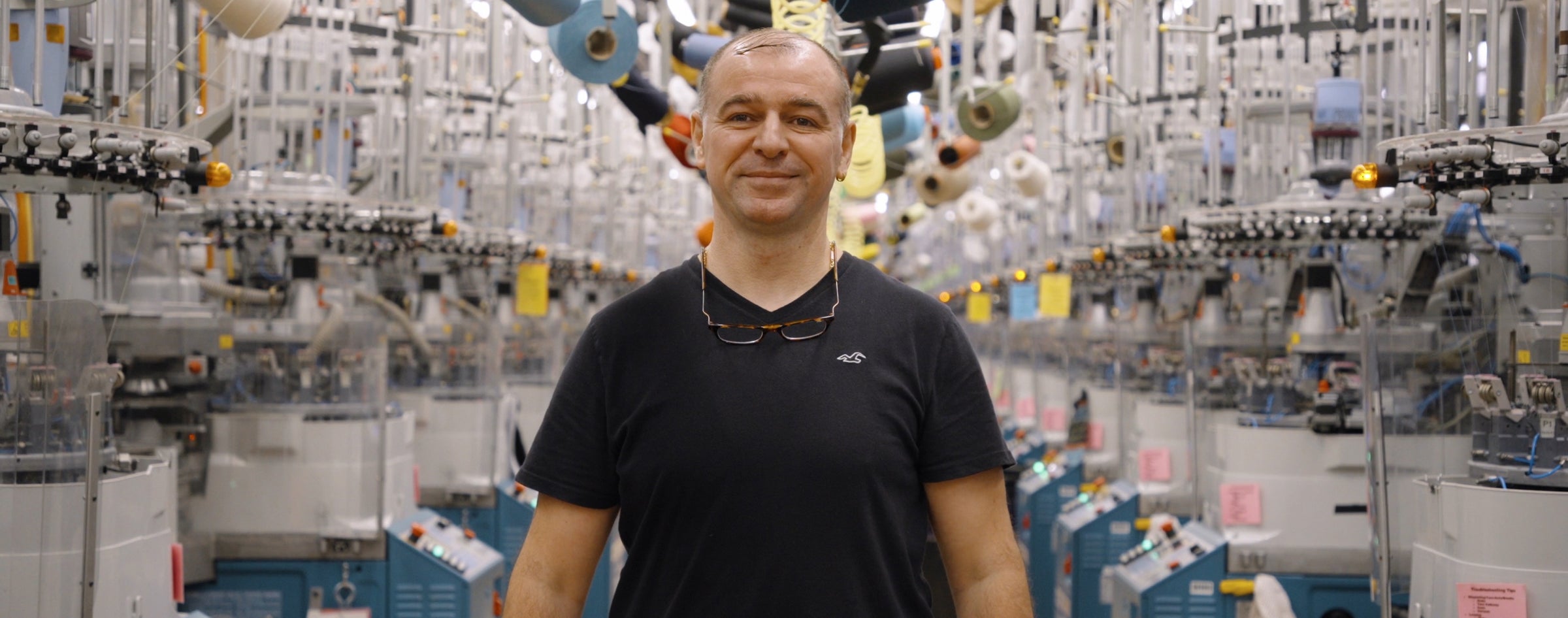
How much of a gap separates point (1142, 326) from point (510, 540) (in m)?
4.61

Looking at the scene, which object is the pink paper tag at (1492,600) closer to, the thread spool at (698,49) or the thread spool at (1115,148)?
the thread spool at (698,49)

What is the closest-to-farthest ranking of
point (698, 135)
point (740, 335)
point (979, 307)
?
point (740, 335) < point (698, 135) < point (979, 307)

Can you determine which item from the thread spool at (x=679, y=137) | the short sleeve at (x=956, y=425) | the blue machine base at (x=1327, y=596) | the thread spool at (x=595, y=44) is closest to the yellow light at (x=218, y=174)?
the thread spool at (x=595, y=44)

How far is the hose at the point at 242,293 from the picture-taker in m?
7.27

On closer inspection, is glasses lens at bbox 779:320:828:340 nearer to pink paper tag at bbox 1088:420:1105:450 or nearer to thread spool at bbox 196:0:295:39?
thread spool at bbox 196:0:295:39

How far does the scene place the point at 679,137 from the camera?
6641 millimetres

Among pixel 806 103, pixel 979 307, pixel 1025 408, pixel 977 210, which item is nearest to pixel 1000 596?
pixel 806 103

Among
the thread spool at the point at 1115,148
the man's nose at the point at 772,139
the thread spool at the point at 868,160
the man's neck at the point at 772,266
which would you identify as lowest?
the man's neck at the point at 772,266

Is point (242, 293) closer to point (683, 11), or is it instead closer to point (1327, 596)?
point (683, 11)

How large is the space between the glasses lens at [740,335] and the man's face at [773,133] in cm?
16

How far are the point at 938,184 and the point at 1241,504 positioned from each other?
3.60m

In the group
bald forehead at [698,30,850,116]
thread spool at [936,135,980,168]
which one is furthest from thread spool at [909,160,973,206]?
bald forehead at [698,30,850,116]

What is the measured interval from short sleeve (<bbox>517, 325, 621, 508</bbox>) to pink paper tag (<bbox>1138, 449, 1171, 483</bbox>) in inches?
290

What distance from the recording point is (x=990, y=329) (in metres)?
19.0
